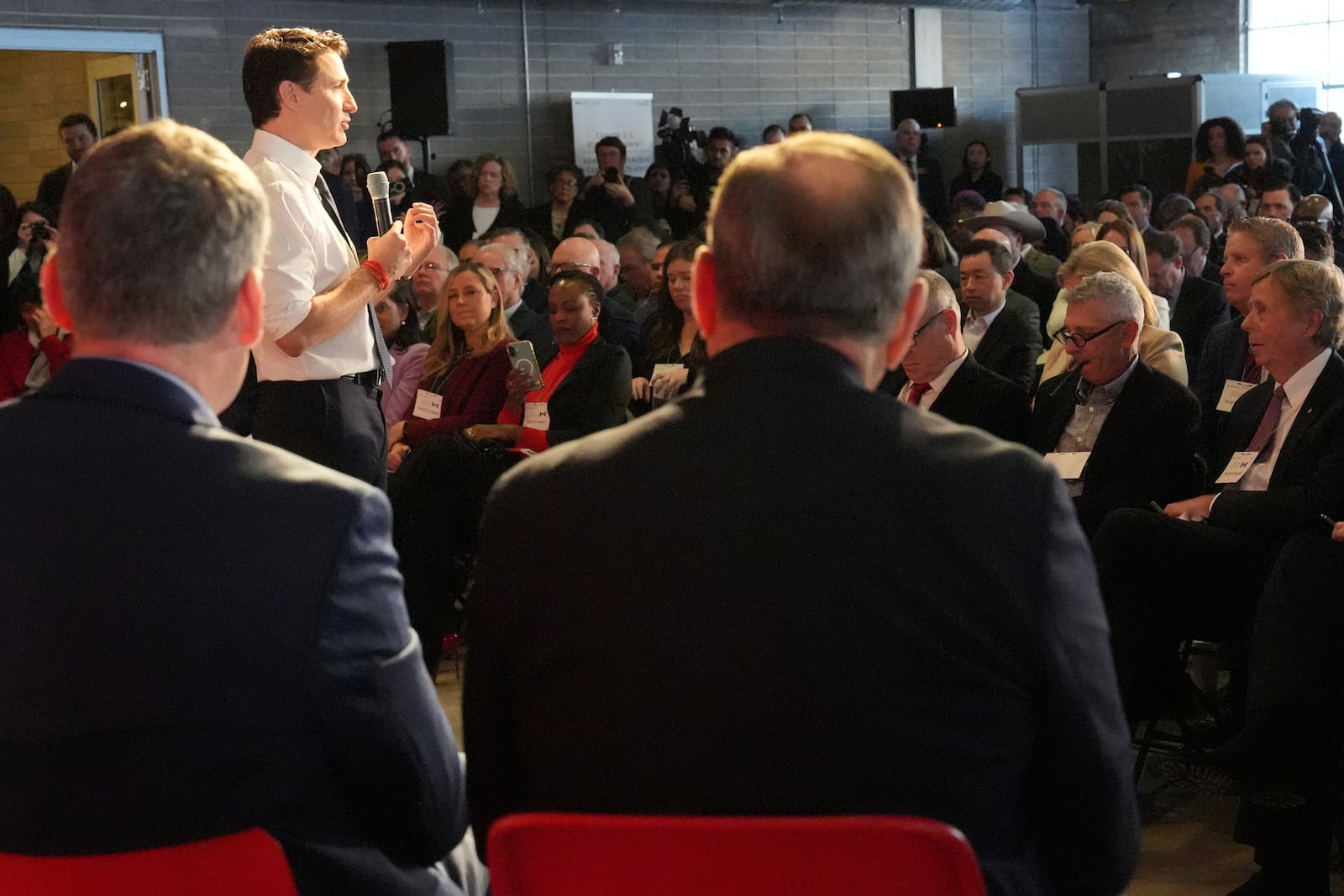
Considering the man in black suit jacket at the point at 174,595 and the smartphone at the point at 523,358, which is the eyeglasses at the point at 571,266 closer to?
the smartphone at the point at 523,358

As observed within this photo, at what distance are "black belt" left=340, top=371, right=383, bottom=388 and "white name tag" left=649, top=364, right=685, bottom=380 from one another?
190cm

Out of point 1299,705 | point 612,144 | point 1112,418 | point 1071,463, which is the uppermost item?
point 612,144

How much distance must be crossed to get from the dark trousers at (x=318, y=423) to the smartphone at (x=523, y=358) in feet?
6.16

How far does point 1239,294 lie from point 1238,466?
5.08 feet

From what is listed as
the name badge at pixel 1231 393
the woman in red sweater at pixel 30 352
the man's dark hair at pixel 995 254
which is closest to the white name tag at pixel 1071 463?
the name badge at pixel 1231 393

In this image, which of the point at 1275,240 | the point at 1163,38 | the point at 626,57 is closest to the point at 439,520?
the point at 1275,240

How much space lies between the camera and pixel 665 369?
4836 millimetres

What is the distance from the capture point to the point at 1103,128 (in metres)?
12.8

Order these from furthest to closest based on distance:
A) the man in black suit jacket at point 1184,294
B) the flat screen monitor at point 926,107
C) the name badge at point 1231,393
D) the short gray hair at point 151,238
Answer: the flat screen monitor at point 926,107, the man in black suit jacket at point 1184,294, the name badge at point 1231,393, the short gray hair at point 151,238

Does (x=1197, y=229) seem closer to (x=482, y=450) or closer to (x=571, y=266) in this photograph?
(x=571, y=266)

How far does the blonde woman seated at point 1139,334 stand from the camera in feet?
13.5

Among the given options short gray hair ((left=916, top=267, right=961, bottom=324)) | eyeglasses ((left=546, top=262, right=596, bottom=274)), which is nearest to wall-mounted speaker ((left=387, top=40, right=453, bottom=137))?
eyeglasses ((left=546, top=262, right=596, bottom=274))

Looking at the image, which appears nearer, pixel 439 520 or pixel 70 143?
pixel 439 520

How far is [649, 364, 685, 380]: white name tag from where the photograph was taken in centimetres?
477
